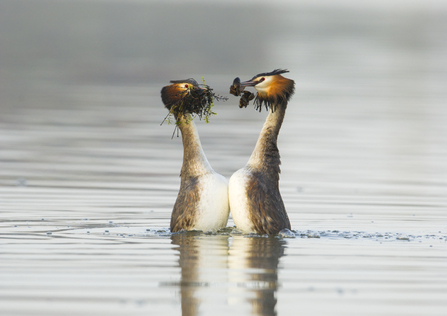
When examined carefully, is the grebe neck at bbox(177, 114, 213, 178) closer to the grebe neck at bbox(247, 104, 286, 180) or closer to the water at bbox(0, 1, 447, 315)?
the grebe neck at bbox(247, 104, 286, 180)

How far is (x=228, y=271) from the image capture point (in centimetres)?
871

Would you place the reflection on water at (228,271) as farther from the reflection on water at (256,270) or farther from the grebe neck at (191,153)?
the grebe neck at (191,153)

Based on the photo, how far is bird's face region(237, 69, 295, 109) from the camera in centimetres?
1099

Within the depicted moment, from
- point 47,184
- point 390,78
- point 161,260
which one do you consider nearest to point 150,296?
point 161,260

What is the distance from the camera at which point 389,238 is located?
422 inches

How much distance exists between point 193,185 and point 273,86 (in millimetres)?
1532

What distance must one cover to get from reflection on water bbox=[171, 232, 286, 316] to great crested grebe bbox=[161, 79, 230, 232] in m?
0.18

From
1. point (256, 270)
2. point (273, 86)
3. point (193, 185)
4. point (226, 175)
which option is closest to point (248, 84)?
point (273, 86)

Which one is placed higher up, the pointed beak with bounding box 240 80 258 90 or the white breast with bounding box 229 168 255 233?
the pointed beak with bounding box 240 80 258 90

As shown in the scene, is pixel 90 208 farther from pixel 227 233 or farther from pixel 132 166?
pixel 132 166

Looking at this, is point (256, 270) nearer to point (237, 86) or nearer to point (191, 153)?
point (191, 153)

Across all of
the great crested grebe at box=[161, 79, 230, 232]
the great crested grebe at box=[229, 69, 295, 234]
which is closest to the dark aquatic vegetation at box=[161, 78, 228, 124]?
the great crested grebe at box=[161, 79, 230, 232]

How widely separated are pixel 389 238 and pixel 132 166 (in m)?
6.45

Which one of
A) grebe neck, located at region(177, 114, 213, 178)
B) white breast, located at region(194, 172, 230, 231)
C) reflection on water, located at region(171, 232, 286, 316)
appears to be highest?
grebe neck, located at region(177, 114, 213, 178)
